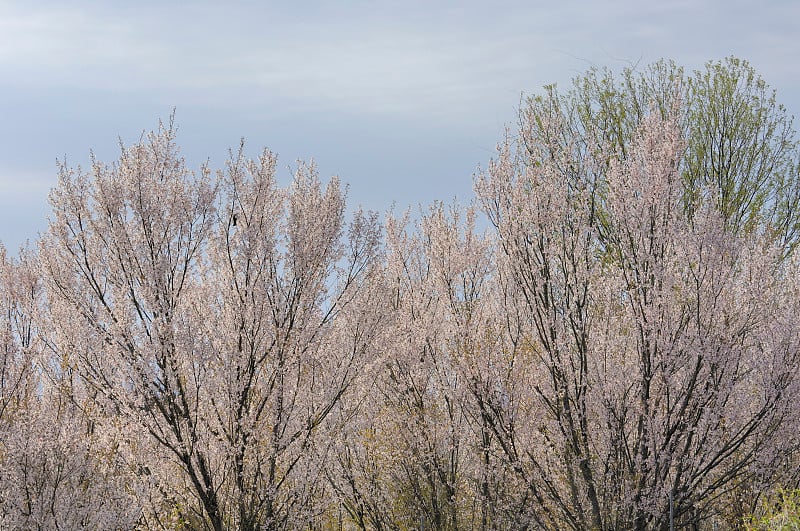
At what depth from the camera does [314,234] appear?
1056cm

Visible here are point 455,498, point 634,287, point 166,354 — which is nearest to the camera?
point 166,354

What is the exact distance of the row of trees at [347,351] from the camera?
988 centimetres

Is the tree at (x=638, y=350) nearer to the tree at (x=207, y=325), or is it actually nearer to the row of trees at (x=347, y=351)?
the row of trees at (x=347, y=351)

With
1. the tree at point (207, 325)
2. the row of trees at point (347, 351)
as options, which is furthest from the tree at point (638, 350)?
the tree at point (207, 325)

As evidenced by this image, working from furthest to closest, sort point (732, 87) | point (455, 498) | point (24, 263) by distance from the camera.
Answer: point (732, 87) → point (24, 263) → point (455, 498)

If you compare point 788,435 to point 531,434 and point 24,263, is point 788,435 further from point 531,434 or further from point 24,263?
point 24,263

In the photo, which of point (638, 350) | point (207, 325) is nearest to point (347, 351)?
point (207, 325)

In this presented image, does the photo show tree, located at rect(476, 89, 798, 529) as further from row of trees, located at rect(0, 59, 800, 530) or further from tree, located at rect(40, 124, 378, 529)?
tree, located at rect(40, 124, 378, 529)

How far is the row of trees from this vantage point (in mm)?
Answer: 9883

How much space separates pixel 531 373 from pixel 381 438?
11.8 ft

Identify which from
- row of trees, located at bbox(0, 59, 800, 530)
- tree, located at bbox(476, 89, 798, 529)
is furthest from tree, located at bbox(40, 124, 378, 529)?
tree, located at bbox(476, 89, 798, 529)

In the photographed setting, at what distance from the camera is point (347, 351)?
1120cm

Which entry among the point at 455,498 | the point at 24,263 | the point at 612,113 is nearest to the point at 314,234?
the point at 455,498

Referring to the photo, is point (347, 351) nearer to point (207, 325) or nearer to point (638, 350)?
point (207, 325)
